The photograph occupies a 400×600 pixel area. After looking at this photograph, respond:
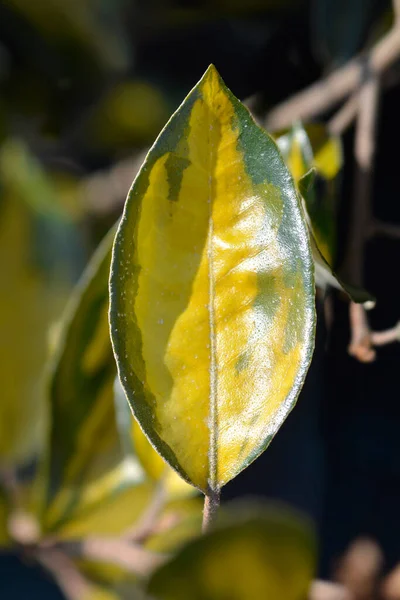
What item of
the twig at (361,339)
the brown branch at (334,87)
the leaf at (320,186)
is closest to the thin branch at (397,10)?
the brown branch at (334,87)

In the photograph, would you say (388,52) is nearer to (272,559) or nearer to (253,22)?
(253,22)

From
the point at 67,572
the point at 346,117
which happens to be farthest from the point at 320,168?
the point at 67,572

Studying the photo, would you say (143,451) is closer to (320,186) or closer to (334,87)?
(320,186)

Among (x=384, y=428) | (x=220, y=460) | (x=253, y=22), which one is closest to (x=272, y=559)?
(x=220, y=460)

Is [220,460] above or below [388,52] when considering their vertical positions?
below

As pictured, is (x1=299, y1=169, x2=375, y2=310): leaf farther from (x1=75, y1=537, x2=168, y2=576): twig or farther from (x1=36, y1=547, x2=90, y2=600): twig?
(x1=36, y1=547, x2=90, y2=600): twig

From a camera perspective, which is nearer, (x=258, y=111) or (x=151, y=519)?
(x=151, y=519)

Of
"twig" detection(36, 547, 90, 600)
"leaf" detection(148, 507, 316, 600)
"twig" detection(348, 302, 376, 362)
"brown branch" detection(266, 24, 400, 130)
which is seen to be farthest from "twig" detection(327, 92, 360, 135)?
"twig" detection(36, 547, 90, 600)
